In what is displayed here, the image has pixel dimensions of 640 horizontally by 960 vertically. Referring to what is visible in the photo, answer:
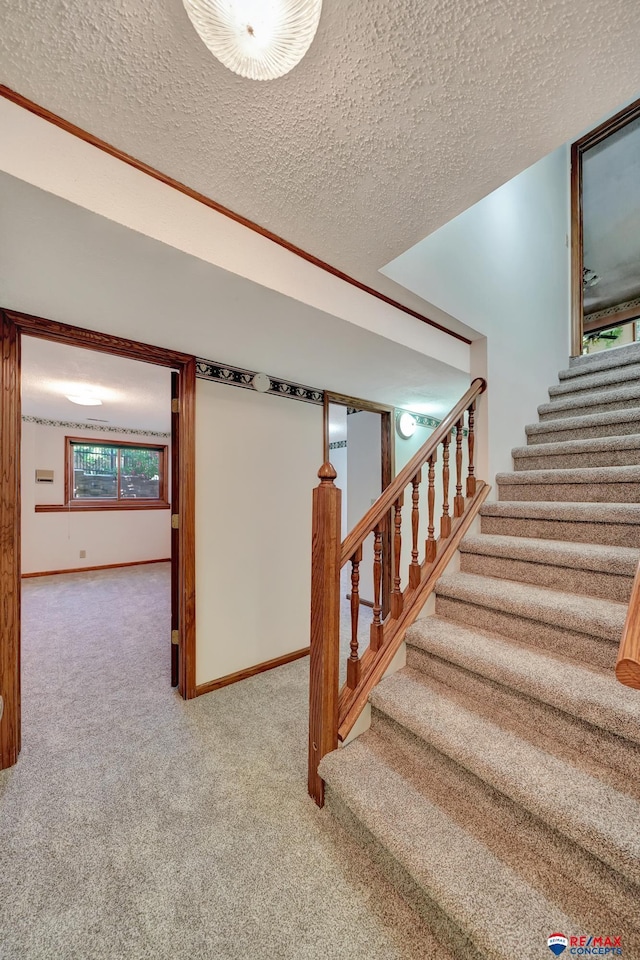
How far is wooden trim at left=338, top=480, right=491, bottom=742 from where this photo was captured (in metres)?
1.49

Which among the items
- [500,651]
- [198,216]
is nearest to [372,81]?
[198,216]

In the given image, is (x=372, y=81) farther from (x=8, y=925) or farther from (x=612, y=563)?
(x=8, y=925)

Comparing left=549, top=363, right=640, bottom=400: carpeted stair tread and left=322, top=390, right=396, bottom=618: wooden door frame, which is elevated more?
left=549, top=363, right=640, bottom=400: carpeted stair tread

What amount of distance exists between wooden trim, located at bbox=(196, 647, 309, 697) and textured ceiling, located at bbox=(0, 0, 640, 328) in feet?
Answer: 8.16

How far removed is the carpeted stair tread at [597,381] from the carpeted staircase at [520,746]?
741mm

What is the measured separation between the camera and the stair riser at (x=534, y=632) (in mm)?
1291

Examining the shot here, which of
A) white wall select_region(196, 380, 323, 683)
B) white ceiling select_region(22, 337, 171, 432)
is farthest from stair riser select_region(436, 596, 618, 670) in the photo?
white ceiling select_region(22, 337, 171, 432)

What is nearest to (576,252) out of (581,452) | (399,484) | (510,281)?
(510,281)

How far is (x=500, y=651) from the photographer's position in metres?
1.43

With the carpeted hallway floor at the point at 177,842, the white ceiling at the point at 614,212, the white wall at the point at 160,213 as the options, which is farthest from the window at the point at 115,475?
the white ceiling at the point at 614,212

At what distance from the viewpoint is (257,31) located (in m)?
0.76

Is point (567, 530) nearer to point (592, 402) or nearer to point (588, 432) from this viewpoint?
point (588, 432)

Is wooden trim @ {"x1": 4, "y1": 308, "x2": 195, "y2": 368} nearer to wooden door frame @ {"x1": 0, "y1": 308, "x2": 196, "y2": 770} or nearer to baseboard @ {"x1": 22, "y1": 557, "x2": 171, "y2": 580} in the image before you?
wooden door frame @ {"x1": 0, "y1": 308, "x2": 196, "y2": 770}

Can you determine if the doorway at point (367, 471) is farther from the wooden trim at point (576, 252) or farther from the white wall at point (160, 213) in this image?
the wooden trim at point (576, 252)
